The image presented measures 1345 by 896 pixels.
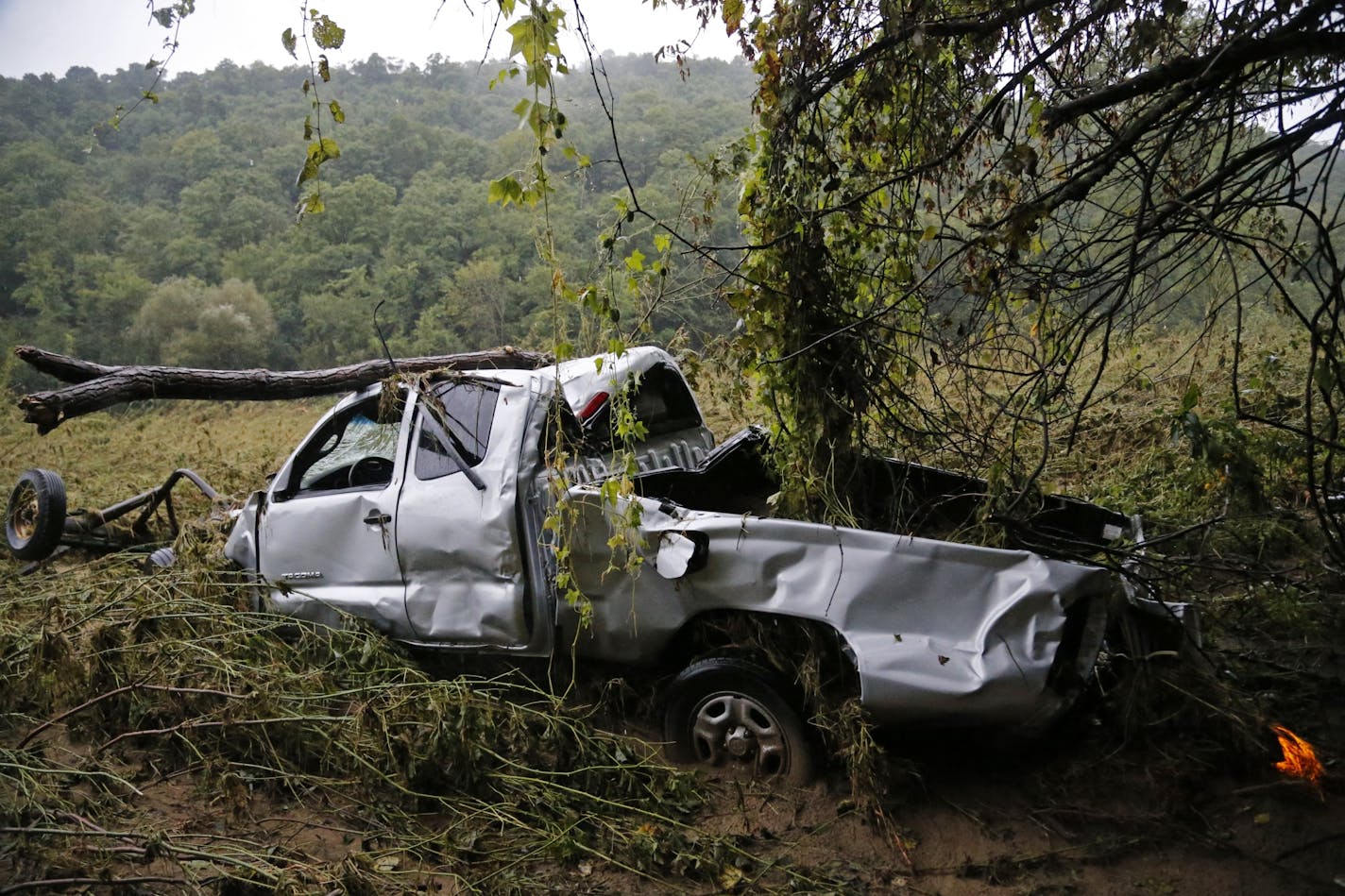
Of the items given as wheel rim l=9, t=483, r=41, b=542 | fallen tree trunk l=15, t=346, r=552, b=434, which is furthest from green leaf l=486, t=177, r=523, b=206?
wheel rim l=9, t=483, r=41, b=542

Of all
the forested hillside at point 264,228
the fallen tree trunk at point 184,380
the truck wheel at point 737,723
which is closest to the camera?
the truck wheel at point 737,723

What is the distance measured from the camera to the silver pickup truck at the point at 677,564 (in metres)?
3.34

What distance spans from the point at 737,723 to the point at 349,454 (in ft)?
8.72

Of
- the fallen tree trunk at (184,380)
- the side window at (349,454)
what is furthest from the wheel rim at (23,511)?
the side window at (349,454)

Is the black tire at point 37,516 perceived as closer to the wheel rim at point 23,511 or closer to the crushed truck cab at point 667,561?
the wheel rim at point 23,511

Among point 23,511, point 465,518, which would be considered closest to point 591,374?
point 465,518

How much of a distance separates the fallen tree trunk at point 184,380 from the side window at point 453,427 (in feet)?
5.57

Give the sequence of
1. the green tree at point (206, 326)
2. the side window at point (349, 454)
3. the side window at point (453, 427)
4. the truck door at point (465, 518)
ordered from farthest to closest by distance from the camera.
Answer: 1. the green tree at point (206, 326)
2. the side window at point (349, 454)
3. the side window at point (453, 427)
4. the truck door at point (465, 518)

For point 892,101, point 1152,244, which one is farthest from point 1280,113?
point 892,101

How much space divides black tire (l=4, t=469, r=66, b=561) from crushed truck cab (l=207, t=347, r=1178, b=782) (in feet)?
8.50

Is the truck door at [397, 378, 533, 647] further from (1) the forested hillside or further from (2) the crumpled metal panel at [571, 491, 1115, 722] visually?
(1) the forested hillside

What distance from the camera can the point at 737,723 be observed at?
3926mm

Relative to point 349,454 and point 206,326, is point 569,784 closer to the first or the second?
point 349,454

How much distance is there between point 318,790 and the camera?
411cm
